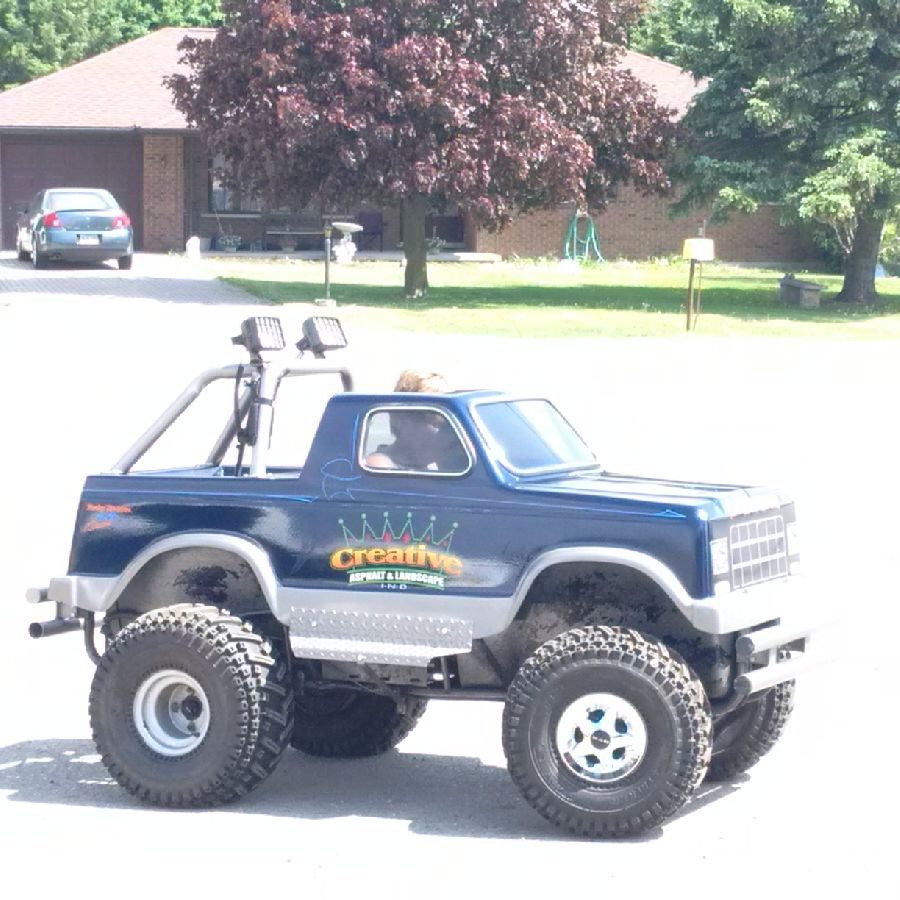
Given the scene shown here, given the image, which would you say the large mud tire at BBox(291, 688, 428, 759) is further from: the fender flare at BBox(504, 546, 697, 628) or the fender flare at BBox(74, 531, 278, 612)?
the fender flare at BBox(504, 546, 697, 628)

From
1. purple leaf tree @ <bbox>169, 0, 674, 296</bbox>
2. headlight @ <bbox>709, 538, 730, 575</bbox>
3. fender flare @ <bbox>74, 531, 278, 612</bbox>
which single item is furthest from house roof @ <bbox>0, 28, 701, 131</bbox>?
headlight @ <bbox>709, 538, 730, 575</bbox>

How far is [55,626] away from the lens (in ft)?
25.7

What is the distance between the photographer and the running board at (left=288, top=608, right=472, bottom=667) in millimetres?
7121

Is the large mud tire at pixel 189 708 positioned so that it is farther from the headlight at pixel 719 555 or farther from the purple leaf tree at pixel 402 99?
the purple leaf tree at pixel 402 99

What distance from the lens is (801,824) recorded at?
23.5 feet

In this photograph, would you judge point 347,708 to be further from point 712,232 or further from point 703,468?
point 712,232

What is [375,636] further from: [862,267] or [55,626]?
[862,267]

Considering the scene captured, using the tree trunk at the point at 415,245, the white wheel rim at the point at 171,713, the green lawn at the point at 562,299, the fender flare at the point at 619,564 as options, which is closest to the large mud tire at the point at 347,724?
the white wheel rim at the point at 171,713

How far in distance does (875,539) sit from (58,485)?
6550 millimetres

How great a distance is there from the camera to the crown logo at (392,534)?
7191 millimetres

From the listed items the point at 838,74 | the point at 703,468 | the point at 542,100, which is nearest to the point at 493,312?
the point at 542,100

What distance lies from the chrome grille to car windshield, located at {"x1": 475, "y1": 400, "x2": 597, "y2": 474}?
825mm

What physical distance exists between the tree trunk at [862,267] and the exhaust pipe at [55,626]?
31.4m

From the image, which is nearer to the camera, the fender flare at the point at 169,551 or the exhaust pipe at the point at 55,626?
the fender flare at the point at 169,551
